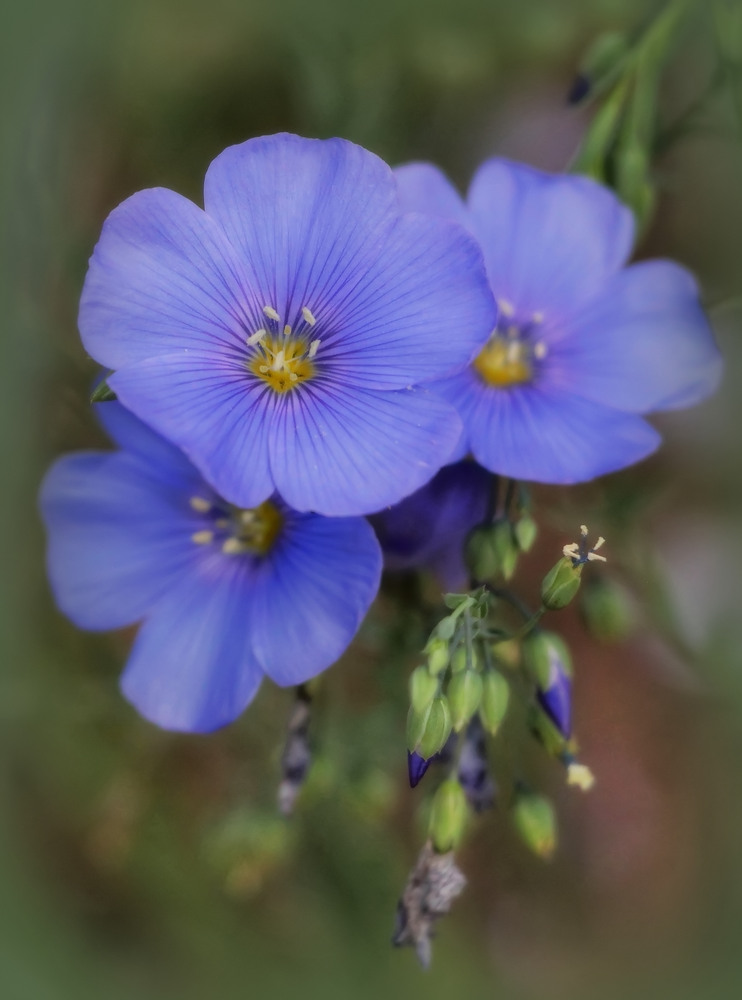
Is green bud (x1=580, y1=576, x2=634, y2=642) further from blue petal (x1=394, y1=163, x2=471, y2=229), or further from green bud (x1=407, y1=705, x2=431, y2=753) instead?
blue petal (x1=394, y1=163, x2=471, y2=229)

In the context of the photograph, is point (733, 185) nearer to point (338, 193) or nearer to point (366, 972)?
point (338, 193)

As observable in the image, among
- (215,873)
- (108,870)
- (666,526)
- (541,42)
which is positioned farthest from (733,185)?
(108,870)

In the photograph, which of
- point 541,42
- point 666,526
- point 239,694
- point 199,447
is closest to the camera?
point 199,447

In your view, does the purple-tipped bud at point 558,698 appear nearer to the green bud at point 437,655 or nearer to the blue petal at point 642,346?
the green bud at point 437,655

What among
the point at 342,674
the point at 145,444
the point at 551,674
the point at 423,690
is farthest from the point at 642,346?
the point at 342,674

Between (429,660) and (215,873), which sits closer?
(429,660)

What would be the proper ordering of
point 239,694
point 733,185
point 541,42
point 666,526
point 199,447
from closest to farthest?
point 199,447
point 239,694
point 541,42
point 733,185
point 666,526

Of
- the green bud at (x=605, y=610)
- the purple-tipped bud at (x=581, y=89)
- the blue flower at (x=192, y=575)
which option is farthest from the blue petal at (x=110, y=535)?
the purple-tipped bud at (x=581, y=89)
